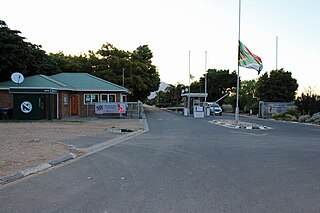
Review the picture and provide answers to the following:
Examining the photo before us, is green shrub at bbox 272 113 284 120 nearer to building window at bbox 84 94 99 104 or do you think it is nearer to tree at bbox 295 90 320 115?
tree at bbox 295 90 320 115

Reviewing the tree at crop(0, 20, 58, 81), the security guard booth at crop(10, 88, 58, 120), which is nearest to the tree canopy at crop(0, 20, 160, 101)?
the tree at crop(0, 20, 58, 81)

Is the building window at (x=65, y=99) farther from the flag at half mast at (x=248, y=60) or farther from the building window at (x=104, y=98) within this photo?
the flag at half mast at (x=248, y=60)

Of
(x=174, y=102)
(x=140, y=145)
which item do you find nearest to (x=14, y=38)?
(x=140, y=145)

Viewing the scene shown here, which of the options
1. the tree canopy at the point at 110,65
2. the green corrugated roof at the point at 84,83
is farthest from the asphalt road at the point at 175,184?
the tree canopy at the point at 110,65

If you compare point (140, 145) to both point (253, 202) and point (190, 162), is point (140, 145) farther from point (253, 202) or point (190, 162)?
point (253, 202)

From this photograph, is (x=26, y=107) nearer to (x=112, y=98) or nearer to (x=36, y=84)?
(x=36, y=84)

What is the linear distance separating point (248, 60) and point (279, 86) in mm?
20916

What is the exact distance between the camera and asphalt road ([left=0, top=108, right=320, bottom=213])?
5508 millimetres

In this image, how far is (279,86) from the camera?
4234 cm

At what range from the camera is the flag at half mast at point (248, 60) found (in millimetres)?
23359

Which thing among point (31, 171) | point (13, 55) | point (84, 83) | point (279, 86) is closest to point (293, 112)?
point (279, 86)

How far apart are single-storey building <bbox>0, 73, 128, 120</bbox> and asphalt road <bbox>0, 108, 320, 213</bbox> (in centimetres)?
1788

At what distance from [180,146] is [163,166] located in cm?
404

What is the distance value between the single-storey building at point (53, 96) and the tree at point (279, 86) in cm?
1975
